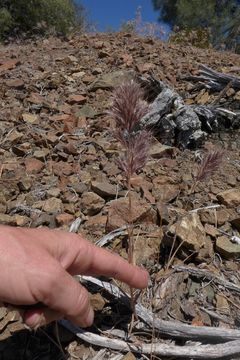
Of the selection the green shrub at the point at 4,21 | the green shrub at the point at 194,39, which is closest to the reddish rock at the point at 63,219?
the green shrub at the point at 194,39

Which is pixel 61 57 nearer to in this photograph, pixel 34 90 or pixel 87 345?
pixel 34 90

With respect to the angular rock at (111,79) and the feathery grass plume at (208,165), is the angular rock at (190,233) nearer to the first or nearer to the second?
the feathery grass plume at (208,165)

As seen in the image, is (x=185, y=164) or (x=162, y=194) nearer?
(x=162, y=194)

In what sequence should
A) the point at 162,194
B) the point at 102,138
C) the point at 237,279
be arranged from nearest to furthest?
the point at 237,279 → the point at 162,194 → the point at 102,138

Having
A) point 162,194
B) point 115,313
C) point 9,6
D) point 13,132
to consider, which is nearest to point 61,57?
point 13,132

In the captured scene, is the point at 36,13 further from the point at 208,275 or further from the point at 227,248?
the point at 208,275

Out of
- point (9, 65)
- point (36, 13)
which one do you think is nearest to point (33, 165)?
point (9, 65)
